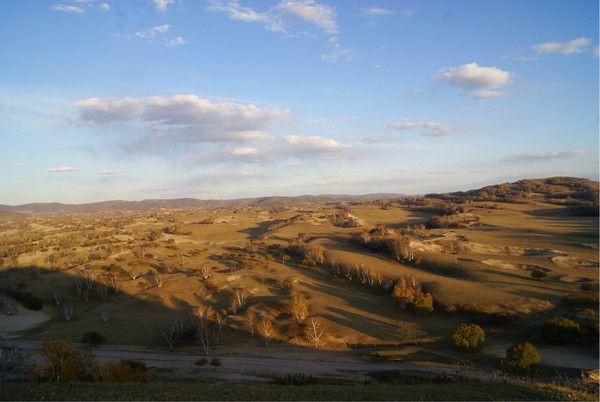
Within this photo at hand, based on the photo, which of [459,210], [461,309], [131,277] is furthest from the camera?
[459,210]

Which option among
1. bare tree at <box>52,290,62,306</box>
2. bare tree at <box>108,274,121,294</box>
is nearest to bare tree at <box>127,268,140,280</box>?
bare tree at <box>108,274,121,294</box>

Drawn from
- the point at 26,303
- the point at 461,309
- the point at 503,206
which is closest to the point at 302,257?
the point at 461,309

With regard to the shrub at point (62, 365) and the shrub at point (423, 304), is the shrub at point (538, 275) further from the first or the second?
the shrub at point (62, 365)

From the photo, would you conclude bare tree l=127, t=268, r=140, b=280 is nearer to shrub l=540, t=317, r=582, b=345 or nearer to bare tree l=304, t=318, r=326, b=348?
bare tree l=304, t=318, r=326, b=348

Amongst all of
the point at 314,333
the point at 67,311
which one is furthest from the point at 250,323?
the point at 67,311

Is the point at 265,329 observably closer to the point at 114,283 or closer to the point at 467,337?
the point at 467,337

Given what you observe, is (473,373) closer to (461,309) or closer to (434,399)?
(434,399)

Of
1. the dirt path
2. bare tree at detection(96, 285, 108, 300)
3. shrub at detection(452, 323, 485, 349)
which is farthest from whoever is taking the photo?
bare tree at detection(96, 285, 108, 300)
